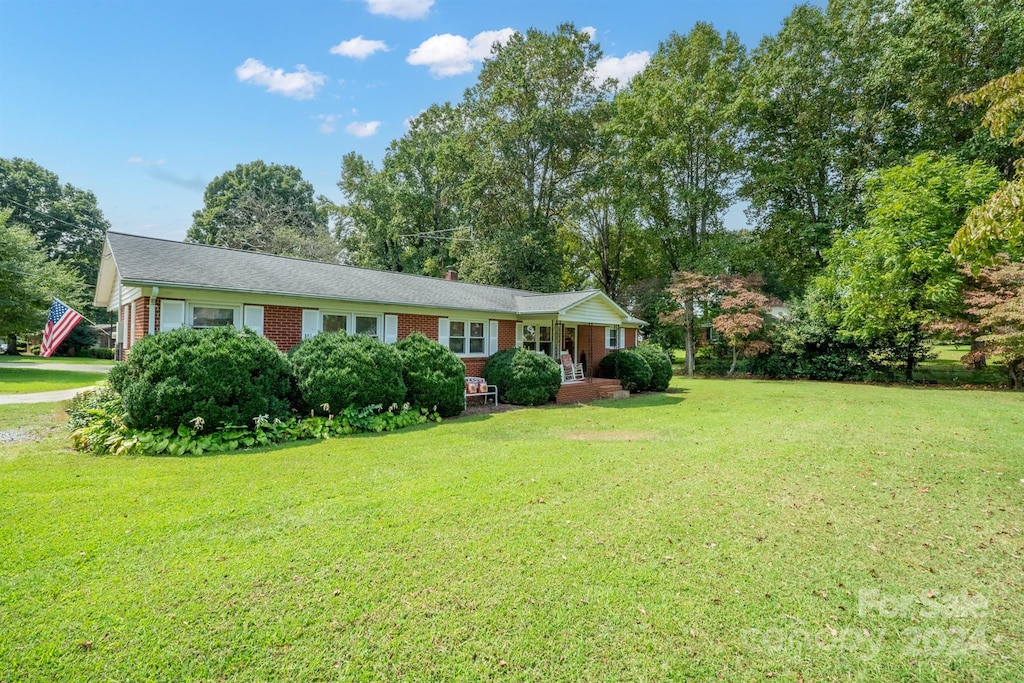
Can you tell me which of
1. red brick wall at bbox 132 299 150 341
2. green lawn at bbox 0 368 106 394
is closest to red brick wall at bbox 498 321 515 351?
red brick wall at bbox 132 299 150 341

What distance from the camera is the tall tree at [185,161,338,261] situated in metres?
32.0

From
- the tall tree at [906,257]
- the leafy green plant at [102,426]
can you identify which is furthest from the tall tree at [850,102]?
the leafy green plant at [102,426]

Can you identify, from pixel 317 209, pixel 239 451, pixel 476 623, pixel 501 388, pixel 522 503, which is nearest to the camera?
pixel 476 623

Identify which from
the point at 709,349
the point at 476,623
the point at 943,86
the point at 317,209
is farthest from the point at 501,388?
the point at 317,209

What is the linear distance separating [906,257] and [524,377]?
55.8 ft

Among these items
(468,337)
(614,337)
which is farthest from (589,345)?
(468,337)

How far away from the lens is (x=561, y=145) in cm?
2962

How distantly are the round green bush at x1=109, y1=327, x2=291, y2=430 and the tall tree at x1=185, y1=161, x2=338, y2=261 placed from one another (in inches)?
967

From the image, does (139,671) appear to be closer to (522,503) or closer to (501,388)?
(522,503)

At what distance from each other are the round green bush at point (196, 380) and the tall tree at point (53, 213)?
155 ft

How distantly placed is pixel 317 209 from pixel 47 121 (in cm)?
2922

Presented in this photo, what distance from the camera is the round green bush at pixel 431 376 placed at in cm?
1125

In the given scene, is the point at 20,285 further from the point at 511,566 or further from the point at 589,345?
the point at 511,566

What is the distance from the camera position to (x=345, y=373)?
984 cm
